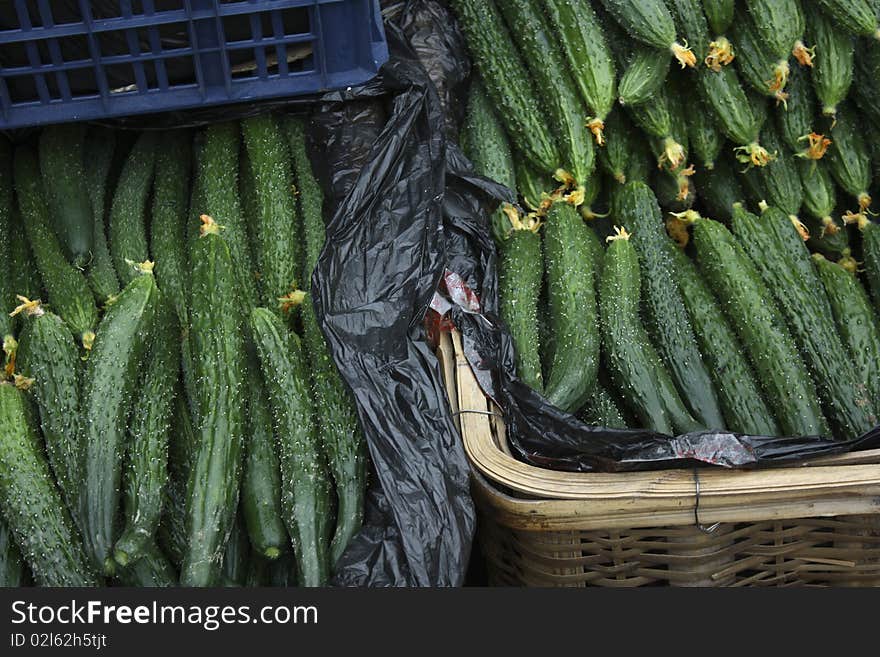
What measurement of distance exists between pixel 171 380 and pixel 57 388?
0.26 metres

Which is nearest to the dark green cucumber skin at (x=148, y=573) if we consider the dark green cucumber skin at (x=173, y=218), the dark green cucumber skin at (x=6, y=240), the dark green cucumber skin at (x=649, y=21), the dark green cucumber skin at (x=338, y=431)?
the dark green cucumber skin at (x=338, y=431)

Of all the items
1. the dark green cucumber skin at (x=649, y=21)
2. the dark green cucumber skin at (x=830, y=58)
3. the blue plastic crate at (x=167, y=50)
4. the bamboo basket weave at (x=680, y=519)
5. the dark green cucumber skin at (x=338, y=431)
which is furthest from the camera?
the dark green cucumber skin at (x=830, y=58)

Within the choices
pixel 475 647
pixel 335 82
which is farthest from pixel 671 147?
pixel 475 647

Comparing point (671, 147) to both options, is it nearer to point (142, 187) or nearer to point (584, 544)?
point (584, 544)

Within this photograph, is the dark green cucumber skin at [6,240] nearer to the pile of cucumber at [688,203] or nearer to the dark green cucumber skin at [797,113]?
the pile of cucumber at [688,203]

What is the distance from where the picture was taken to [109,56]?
239 cm

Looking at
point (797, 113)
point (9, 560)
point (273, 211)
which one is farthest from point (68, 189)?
point (797, 113)

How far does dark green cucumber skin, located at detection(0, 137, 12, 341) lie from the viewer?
2482mm

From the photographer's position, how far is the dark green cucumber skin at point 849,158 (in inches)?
118

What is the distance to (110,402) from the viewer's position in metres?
2.21

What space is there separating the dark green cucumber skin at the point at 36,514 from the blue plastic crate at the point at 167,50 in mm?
774

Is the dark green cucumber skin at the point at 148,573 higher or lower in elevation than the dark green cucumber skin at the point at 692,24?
lower

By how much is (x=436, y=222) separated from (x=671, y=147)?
824mm

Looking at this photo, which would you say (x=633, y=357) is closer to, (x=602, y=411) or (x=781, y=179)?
(x=602, y=411)
